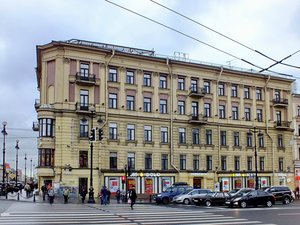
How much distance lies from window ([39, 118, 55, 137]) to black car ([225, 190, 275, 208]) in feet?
79.6

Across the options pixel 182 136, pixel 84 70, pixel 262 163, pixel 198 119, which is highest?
pixel 84 70

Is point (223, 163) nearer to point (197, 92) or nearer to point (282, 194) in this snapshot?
point (197, 92)

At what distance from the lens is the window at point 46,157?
51062 mm

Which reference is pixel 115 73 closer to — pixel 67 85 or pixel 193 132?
pixel 67 85

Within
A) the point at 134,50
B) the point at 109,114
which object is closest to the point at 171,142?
the point at 109,114

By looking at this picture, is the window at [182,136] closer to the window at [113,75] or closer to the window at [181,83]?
the window at [181,83]

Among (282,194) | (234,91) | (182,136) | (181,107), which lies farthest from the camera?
(234,91)

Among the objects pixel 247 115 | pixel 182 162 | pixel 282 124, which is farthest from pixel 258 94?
pixel 182 162

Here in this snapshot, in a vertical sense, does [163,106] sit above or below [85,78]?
below

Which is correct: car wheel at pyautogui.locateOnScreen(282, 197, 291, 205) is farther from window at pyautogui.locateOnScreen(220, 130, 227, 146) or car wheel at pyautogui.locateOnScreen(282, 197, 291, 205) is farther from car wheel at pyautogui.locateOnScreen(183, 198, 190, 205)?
window at pyautogui.locateOnScreen(220, 130, 227, 146)

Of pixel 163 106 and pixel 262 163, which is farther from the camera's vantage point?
pixel 262 163

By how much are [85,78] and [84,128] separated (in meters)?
5.93

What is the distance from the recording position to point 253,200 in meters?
34.8

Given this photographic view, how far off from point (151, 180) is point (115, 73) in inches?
557
